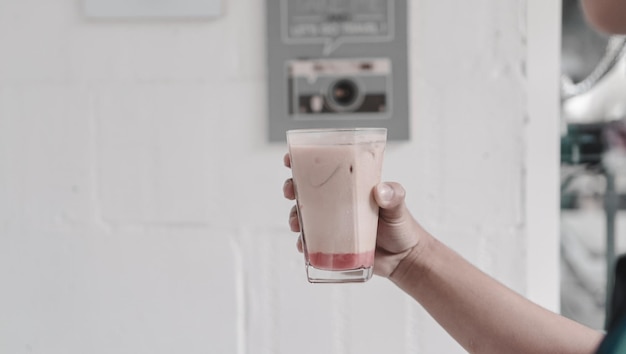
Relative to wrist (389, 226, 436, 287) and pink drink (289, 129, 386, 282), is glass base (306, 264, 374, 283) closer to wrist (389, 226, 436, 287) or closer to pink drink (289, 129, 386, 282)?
pink drink (289, 129, 386, 282)

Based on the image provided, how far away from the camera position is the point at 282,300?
4.35 feet

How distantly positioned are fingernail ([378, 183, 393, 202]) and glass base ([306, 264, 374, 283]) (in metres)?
0.12

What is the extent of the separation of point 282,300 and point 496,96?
0.67 m

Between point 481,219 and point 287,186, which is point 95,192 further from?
point 481,219

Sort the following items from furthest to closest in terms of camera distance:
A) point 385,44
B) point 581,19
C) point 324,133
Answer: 1. point 581,19
2. point 385,44
3. point 324,133

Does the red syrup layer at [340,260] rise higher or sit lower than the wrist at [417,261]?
higher

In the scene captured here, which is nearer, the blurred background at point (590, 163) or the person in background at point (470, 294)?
the person in background at point (470, 294)

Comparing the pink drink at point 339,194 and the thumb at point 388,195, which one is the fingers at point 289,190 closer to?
the pink drink at point 339,194

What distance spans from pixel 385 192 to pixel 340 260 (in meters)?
0.13

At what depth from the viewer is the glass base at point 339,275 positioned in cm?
90

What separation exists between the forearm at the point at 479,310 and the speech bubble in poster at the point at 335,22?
0.47 m

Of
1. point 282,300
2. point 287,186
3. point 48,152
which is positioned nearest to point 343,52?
point 287,186

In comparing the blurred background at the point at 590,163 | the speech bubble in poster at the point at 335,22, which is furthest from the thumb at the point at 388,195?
the blurred background at the point at 590,163

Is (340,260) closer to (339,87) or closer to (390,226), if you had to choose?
(390,226)
